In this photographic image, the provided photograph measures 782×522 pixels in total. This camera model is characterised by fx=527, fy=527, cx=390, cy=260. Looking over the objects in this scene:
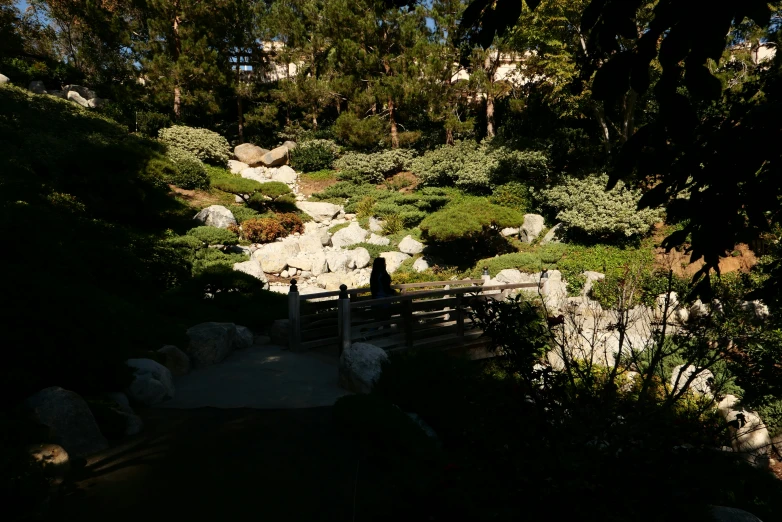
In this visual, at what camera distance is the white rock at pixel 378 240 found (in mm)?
18109

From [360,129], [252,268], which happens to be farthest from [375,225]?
[252,268]

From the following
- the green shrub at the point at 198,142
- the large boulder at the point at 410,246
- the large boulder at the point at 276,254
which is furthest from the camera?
the green shrub at the point at 198,142

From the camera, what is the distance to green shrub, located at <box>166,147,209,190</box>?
772 inches

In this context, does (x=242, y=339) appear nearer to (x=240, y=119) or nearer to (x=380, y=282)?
(x=380, y=282)

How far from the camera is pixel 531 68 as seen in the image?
18203mm

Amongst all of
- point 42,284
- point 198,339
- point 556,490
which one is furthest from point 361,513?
point 198,339

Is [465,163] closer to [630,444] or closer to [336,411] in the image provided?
[336,411]

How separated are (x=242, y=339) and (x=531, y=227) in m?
11.0

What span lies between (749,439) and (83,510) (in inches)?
330

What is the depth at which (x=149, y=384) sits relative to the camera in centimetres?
539

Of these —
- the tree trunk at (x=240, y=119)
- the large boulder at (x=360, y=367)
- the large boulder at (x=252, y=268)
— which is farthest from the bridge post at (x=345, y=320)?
the tree trunk at (x=240, y=119)

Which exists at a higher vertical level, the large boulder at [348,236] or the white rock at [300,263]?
the large boulder at [348,236]

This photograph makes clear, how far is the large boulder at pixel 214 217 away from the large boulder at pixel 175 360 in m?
10.9

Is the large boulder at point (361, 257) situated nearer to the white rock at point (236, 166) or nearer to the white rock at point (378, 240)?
the white rock at point (378, 240)
